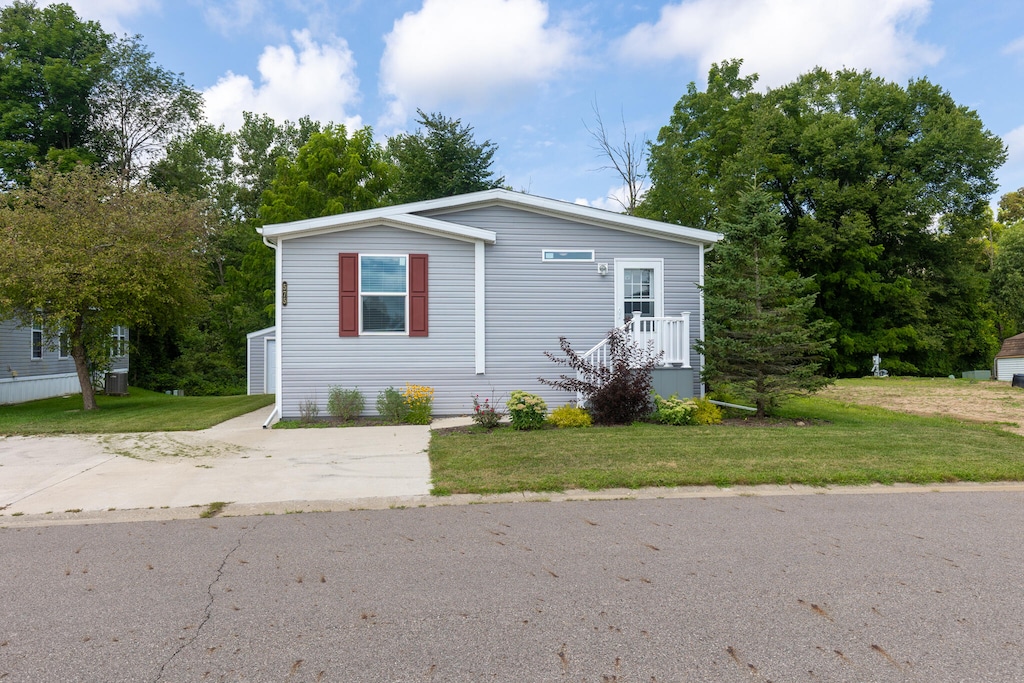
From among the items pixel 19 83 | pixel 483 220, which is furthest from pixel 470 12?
pixel 19 83

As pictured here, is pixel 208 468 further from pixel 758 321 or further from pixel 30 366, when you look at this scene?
pixel 30 366

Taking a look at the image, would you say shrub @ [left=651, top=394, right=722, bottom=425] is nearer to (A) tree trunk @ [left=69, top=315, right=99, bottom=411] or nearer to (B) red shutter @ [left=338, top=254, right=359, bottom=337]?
(B) red shutter @ [left=338, top=254, right=359, bottom=337]

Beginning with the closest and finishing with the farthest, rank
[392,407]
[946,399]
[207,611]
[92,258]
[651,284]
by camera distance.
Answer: [207,611], [392,407], [651,284], [92,258], [946,399]

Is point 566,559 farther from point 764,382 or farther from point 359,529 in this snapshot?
point 764,382

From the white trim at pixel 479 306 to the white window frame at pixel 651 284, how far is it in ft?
8.41

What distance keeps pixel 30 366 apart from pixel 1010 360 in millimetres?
40838

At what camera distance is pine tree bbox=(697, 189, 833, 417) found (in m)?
10.6

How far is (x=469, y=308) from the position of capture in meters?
11.7

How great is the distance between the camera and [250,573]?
12.8ft

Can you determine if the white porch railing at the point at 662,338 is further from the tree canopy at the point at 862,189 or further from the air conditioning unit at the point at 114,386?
the air conditioning unit at the point at 114,386

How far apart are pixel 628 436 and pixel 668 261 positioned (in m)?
4.62

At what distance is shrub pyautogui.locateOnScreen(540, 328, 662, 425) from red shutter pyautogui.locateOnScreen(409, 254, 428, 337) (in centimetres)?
264

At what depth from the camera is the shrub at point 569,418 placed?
1008 cm

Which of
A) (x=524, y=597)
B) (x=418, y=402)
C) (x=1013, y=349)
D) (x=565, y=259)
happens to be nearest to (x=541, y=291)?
(x=565, y=259)
